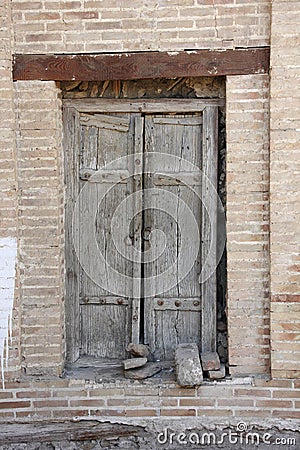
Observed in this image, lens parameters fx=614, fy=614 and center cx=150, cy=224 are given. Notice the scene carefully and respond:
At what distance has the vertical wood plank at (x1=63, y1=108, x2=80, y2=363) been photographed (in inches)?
187

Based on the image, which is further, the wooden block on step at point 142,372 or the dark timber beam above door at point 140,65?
the wooden block on step at point 142,372

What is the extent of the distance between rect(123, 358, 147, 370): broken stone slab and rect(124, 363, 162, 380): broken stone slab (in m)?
0.04

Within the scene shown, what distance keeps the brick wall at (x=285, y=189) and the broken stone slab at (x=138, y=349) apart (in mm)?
970

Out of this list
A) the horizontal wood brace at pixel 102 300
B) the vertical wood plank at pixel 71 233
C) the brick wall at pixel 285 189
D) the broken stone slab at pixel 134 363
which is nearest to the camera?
the brick wall at pixel 285 189

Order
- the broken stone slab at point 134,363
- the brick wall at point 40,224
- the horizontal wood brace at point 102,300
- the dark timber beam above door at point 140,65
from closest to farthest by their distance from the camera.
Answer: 1. the dark timber beam above door at point 140,65
2. the brick wall at point 40,224
3. the broken stone slab at point 134,363
4. the horizontal wood brace at point 102,300

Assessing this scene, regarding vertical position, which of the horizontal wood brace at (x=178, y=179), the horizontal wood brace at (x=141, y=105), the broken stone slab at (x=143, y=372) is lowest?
the broken stone slab at (x=143, y=372)

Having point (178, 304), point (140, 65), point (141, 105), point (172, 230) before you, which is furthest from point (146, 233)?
point (140, 65)

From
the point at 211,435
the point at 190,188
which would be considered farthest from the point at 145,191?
the point at 211,435

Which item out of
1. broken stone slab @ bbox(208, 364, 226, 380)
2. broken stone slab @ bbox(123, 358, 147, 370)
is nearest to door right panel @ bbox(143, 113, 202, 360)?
broken stone slab @ bbox(123, 358, 147, 370)

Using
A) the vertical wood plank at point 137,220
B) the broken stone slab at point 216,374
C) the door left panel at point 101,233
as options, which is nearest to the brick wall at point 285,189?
the broken stone slab at point 216,374

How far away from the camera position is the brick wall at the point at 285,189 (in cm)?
427

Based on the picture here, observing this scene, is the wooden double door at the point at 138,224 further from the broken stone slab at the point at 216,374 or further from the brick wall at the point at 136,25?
the brick wall at the point at 136,25

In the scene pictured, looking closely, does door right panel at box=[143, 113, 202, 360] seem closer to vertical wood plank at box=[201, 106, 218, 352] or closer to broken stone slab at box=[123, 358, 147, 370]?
vertical wood plank at box=[201, 106, 218, 352]

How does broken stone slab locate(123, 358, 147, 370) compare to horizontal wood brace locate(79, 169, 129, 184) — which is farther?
horizontal wood brace locate(79, 169, 129, 184)
